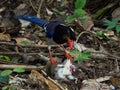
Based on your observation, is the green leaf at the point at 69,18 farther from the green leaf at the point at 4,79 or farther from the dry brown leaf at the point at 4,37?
the green leaf at the point at 4,79

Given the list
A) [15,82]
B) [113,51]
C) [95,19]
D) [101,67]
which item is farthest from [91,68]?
[95,19]

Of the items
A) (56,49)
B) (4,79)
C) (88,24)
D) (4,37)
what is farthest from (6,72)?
(88,24)

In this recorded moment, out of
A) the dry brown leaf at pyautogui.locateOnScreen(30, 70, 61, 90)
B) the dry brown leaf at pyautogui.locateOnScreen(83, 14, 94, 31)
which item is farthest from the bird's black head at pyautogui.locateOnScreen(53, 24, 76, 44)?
the dry brown leaf at pyautogui.locateOnScreen(83, 14, 94, 31)

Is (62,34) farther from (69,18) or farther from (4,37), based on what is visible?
(4,37)

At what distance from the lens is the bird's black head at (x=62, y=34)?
4711 millimetres

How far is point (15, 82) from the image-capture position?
471 cm

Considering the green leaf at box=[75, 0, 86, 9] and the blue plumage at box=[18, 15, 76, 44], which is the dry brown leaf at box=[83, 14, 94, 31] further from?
the blue plumage at box=[18, 15, 76, 44]

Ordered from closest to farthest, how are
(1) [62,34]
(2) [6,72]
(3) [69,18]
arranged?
(2) [6,72]
(1) [62,34]
(3) [69,18]

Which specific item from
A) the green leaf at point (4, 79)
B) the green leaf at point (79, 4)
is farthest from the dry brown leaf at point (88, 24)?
the green leaf at point (4, 79)

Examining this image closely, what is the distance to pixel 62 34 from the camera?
15.8ft

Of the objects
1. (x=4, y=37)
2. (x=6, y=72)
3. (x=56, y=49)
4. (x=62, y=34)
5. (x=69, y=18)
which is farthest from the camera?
(x=69, y=18)

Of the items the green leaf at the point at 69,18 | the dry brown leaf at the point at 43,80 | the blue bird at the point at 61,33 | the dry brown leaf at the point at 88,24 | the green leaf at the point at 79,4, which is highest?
the green leaf at the point at 79,4

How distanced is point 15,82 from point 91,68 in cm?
102

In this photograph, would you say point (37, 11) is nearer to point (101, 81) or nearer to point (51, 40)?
point (51, 40)
